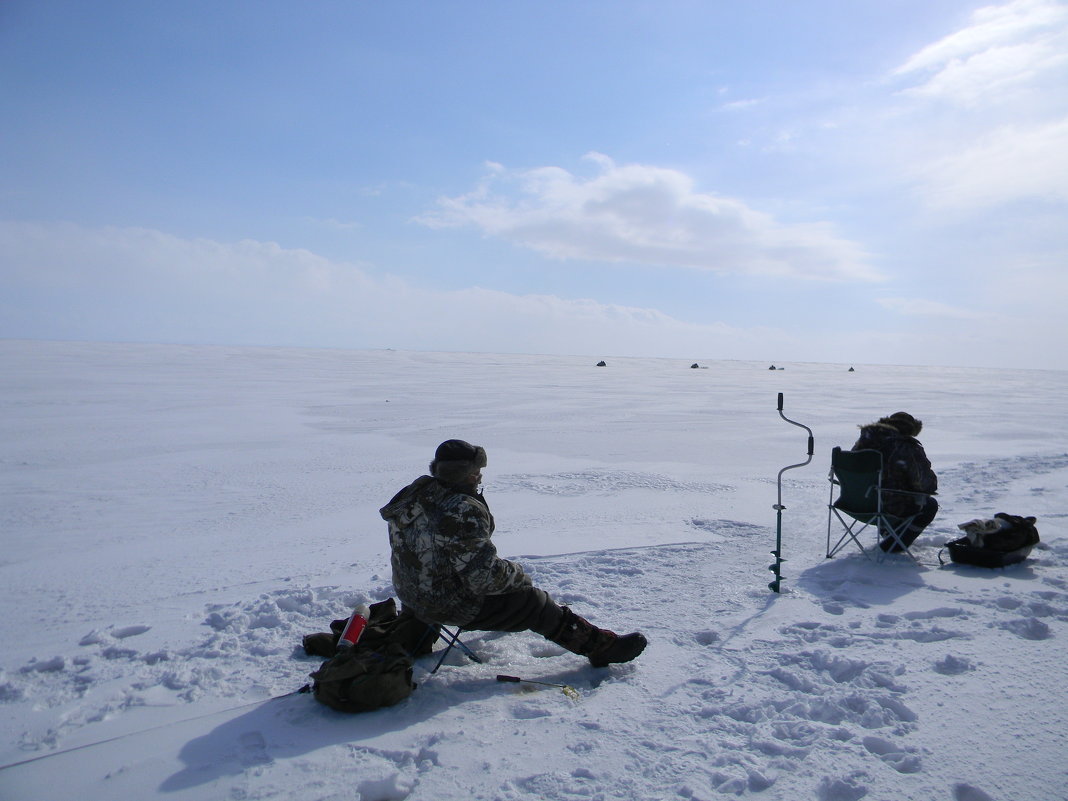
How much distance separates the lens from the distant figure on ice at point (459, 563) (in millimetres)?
3244

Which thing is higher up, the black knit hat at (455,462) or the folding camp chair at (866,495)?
the black knit hat at (455,462)

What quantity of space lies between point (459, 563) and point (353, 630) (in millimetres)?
786

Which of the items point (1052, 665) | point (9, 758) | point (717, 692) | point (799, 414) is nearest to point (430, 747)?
point (717, 692)

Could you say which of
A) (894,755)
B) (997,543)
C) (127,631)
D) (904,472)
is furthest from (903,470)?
(127,631)

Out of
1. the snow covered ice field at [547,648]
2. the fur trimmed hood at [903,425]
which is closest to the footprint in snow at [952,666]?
the snow covered ice field at [547,648]

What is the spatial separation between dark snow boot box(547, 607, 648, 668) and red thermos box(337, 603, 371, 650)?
1015 mm

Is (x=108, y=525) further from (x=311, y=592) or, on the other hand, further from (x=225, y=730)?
(x=225, y=730)

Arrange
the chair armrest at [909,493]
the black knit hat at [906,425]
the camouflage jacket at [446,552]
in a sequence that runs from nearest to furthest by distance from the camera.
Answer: the camouflage jacket at [446,552], the chair armrest at [909,493], the black knit hat at [906,425]

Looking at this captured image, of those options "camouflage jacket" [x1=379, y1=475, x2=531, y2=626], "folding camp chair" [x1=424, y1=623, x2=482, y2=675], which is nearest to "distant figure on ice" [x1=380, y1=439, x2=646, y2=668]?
"camouflage jacket" [x1=379, y1=475, x2=531, y2=626]

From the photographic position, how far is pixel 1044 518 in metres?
6.76

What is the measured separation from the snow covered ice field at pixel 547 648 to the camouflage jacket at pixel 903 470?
49 centimetres

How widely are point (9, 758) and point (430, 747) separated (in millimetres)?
1713

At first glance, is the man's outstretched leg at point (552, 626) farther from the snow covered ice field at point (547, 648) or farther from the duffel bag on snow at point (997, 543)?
the duffel bag on snow at point (997, 543)

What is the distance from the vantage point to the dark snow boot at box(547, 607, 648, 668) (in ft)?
11.6
